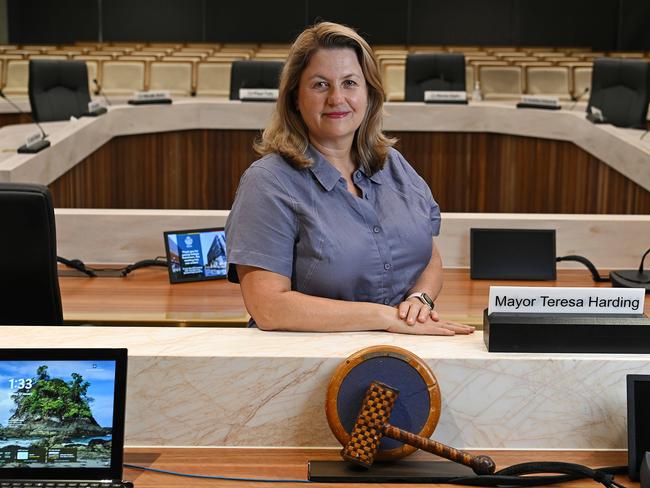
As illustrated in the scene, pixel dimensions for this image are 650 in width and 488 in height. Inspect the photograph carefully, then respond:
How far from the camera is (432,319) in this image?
1.78m

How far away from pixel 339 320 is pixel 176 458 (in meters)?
0.39

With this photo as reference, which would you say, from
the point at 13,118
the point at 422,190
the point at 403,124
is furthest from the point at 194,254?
the point at 13,118

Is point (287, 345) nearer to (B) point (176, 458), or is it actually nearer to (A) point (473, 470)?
(B) point (176, 458)

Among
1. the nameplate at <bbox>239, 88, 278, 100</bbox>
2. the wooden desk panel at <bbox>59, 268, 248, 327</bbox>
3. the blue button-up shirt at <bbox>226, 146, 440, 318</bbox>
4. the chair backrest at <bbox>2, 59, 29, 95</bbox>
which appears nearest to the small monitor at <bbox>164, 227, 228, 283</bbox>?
the wooden desk panel at <bbox>59, 268, 248, 327</bbox>

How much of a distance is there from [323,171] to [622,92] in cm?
519

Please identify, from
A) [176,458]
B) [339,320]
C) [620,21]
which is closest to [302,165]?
[339,320]

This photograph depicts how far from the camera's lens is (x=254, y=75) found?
279 inches

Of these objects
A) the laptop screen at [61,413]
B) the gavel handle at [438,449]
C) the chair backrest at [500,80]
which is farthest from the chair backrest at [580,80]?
the laptop screen at [61,413]

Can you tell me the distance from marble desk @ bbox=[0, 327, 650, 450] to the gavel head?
110 millimetres

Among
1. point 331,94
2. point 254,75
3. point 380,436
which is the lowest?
point 380,436

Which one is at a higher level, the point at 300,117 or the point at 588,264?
the point at 300,117

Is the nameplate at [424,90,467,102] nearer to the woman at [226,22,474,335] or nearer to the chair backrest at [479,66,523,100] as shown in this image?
the chair backrest at [479,66,523,100]

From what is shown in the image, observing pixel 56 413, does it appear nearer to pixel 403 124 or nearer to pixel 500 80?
pixel 403 124

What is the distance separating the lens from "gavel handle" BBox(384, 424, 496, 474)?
4.55 feet
